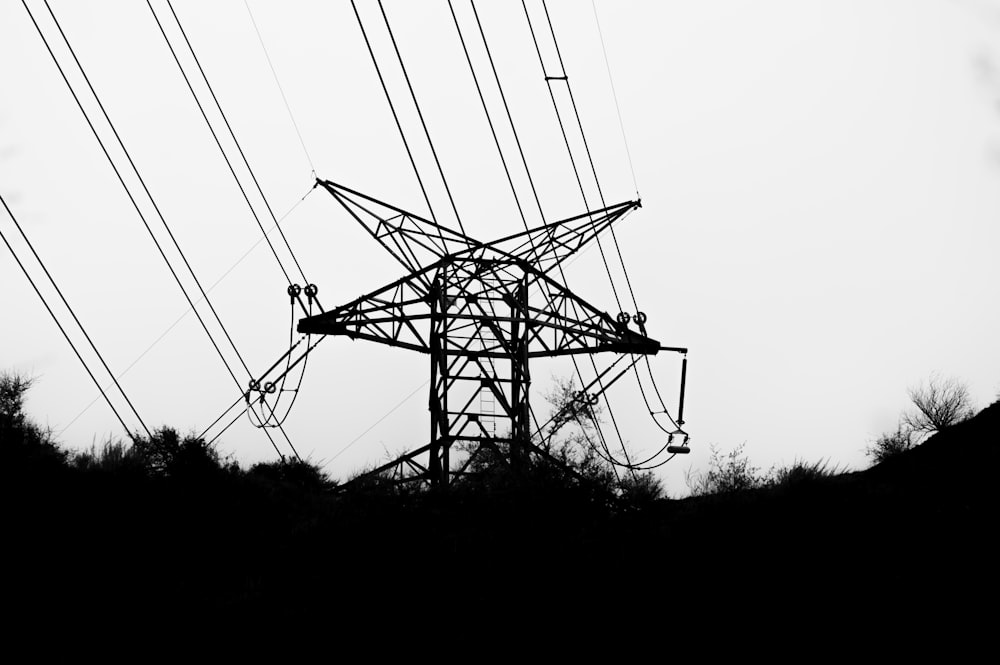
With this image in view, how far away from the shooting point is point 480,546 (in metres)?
10.0

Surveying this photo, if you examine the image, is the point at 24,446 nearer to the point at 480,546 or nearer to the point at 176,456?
the point at 176,456

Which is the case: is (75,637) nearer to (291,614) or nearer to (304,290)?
(291,614)

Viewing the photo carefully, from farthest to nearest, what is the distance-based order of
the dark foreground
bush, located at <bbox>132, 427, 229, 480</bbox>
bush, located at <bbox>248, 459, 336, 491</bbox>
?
bush, located at <bbox>248, 459, 336, 491</bbox> → bush, located at <bbox>132, 427, 229, 480</bbox> → the dark foreground

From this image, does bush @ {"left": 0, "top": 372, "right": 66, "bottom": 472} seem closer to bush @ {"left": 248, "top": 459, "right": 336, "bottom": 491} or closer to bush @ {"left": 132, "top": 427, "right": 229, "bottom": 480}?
bush @ {"left": 132, "top": 427, "right": 229, "bottom": 480}

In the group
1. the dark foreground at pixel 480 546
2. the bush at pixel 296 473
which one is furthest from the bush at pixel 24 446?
the bush at pixel 296 473

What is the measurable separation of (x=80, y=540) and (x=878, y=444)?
26.4m

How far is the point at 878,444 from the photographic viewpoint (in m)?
28.4

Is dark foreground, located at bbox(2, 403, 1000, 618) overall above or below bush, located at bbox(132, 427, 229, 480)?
below

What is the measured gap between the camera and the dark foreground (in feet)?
27.8

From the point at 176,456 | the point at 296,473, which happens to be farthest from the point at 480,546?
the point at 296,473

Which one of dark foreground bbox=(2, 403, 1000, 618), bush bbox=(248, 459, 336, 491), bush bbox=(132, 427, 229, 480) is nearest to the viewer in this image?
dark foreground bbox=(2, 403, 1000, 618)

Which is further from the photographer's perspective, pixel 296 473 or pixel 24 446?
pixel 296 473

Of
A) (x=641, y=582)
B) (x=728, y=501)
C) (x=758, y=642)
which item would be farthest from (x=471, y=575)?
(x=728, y=501)

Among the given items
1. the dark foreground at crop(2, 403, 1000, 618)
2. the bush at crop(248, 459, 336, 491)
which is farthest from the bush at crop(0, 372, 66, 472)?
the bush at crop(248, 459, 336, 491)
